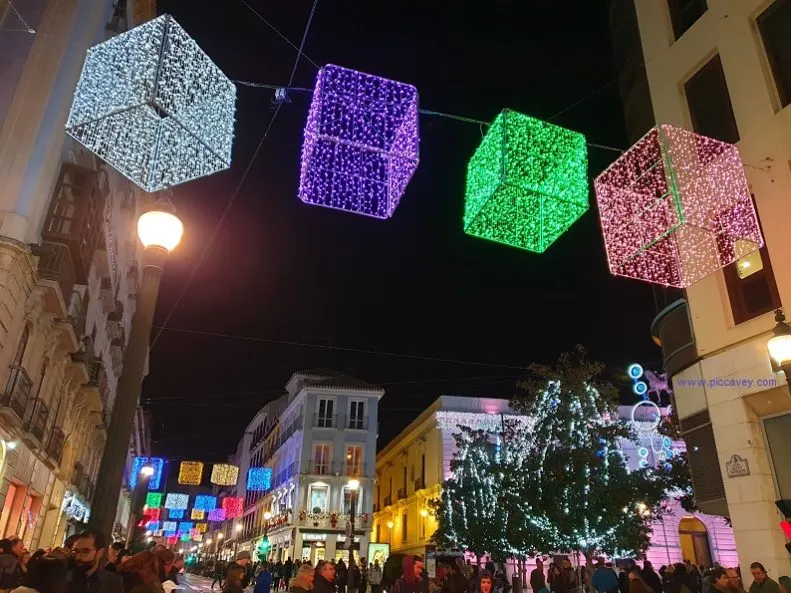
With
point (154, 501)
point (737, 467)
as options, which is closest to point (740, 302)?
point (737, 467)

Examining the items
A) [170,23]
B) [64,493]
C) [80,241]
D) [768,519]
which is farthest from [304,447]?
[170,23]

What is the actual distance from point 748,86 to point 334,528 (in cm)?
3896

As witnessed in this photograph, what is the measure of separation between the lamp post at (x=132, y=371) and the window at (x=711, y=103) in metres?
9.48

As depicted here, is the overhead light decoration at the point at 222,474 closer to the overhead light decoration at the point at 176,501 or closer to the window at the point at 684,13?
the overhead light decoration at the point at 176,501

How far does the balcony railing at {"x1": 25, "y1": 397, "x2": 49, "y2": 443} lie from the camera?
14766mm

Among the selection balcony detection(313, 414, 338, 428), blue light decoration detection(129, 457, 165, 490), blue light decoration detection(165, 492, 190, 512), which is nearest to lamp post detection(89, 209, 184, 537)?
blue light decoration detection(129, 457, 165, 490)

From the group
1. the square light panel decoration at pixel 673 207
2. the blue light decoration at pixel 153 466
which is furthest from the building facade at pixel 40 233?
the blue light decoration at pixel 153 466

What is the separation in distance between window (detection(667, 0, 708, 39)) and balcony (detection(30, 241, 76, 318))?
44.9 ft

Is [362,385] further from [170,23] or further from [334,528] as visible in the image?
[170,23]

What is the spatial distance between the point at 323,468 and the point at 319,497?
1.98 metres

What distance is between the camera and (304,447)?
44.4m

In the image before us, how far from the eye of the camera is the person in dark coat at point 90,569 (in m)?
4.54

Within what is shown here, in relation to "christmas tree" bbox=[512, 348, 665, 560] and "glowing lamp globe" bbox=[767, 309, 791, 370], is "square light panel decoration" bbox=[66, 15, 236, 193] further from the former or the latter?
"christmas tree" bbox=[512, 348, 665, 560]

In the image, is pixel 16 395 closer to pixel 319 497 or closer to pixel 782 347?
pixel 782 347
